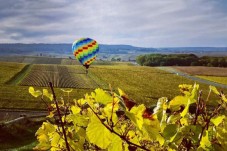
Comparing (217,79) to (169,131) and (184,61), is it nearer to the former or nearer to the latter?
(184,61)

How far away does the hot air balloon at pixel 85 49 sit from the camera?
109 ft

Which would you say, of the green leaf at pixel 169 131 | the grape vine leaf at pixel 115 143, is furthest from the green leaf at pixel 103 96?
the green leaf at pixel 169 131

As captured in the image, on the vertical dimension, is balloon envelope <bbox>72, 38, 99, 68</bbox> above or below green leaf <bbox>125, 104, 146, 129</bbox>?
below

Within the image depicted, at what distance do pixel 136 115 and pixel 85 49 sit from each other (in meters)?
33.1

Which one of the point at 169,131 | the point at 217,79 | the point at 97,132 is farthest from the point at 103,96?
the point at 217,79

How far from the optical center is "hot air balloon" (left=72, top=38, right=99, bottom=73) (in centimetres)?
3338

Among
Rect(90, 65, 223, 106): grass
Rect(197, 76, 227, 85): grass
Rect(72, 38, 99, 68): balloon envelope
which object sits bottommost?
Rect(90, 65, 223, 106): grass

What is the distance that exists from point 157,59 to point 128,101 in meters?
109

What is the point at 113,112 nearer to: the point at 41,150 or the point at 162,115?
the point at 162,115

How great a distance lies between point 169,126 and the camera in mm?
1027

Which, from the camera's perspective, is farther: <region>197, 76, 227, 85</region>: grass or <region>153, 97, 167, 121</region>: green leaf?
<region>197, 76, 227, 85</region>: grass

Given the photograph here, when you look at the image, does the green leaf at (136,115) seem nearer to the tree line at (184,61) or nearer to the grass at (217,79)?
the grass at (217,79)

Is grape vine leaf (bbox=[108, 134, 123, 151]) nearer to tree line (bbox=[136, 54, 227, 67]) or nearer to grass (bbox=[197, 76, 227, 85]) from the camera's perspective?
grass (bbox=[197, 76, 227, 85])

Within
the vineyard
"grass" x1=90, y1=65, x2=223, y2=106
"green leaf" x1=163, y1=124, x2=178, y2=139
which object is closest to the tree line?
"grass" x1=90, y1=65, x2=223, y2=106
